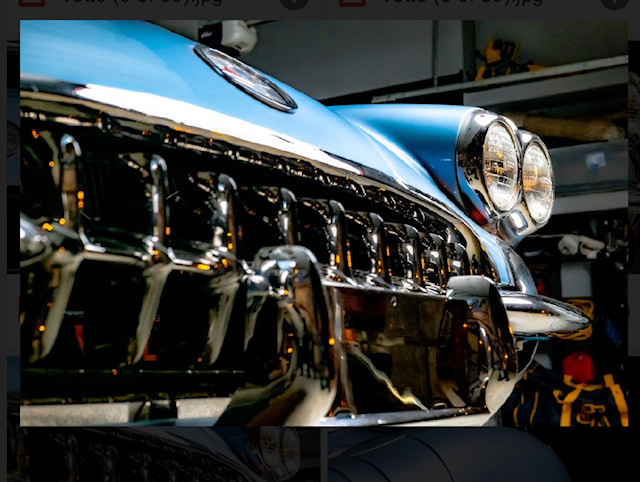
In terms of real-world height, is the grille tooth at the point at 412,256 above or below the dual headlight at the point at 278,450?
above

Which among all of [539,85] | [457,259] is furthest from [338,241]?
[539,85]

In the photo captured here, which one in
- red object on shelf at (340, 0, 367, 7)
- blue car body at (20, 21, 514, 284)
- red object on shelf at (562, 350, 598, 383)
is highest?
red object on shelf at (340, 0, 367, 7)

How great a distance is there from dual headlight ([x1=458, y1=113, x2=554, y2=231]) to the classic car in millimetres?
189

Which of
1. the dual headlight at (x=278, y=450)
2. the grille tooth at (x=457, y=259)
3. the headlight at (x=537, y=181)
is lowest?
the dual headlight at (x=278, y=450)

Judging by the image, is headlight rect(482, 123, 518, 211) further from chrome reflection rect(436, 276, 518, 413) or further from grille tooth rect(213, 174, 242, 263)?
grille tooth rect(213, 174, 242, 263)

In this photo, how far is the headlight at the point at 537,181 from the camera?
→ 839mm

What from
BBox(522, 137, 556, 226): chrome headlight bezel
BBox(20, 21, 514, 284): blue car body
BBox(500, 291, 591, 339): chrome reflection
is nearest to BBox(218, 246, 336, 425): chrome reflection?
BBox(20, 21, 514, 284): blue car body

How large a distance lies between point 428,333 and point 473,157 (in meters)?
0.29

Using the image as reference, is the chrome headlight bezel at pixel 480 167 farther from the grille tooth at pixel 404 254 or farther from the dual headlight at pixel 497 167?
the grille tooth at pixel 404 254

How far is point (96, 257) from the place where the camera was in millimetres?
346

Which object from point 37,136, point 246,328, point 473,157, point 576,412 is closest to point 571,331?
point 473,157

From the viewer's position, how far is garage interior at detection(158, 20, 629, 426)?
0.82 metres

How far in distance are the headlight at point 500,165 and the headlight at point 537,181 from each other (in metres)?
0.02

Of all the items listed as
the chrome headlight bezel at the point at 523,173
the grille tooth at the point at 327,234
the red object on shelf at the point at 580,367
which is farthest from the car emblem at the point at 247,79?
the red object on shelf at the point at 580,367
